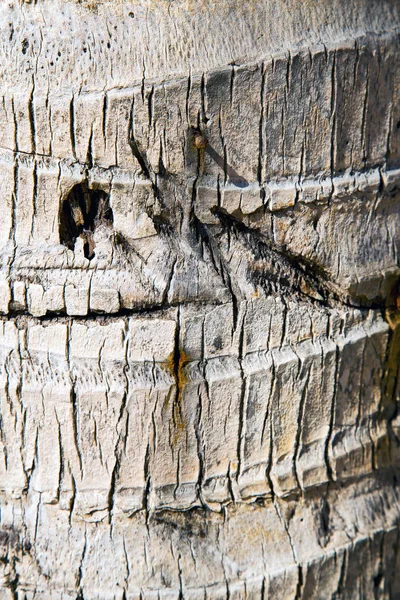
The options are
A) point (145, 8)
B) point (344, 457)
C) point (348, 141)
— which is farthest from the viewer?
point (344, 457)

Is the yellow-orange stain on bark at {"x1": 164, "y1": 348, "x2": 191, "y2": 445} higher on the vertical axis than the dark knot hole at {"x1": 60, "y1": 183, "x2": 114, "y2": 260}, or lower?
lower

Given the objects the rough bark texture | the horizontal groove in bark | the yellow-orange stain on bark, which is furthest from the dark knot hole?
the yellow-orange stain on bark

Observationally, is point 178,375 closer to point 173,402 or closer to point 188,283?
point 173,402

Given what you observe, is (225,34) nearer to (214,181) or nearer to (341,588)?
(214,181)

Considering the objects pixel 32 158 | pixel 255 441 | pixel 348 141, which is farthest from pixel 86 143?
pixel 255 441

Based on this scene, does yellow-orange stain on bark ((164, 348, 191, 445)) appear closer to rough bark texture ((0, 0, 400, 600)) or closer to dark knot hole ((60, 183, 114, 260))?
rough bark texture ((0, 0, 400, 600))

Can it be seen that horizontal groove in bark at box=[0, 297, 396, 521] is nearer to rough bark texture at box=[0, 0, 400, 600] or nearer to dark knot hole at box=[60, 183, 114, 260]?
rough bark texture at box=[0, 0, 400, 600]

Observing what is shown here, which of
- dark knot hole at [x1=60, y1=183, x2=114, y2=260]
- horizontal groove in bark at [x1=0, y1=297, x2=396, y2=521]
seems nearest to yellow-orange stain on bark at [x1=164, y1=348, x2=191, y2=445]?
horizontal groove in bark at [x1=0, y1=297, x2=396, y2=521]
